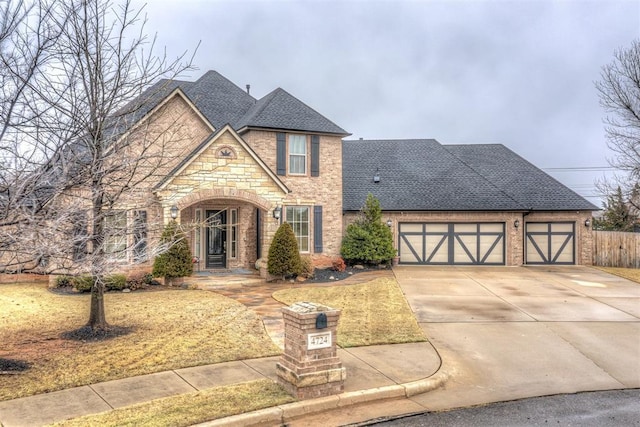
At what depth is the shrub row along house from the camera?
17.3 m

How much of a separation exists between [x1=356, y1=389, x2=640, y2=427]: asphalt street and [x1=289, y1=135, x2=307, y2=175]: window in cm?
1476

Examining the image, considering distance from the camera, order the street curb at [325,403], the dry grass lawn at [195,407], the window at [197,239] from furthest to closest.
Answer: the window at [197,239] < the street curb at [325,403] < the dry grass lawn at [195,407]

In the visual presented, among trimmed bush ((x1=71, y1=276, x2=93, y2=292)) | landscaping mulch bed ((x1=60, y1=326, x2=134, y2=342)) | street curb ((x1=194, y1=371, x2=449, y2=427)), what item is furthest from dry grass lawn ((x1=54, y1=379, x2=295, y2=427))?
trimmed bush ((x1=71, y1=276, x2=93, y2=292))

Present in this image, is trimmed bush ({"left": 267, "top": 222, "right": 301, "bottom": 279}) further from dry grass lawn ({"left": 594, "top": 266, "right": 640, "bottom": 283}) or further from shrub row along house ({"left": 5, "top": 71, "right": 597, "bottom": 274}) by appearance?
dry grass lawn ({"left": 594, "top": 266, "right": 640, "bottom": 283})

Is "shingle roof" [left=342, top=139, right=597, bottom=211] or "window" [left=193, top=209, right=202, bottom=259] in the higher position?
"shingle roof" [left=342, top=139, right=597, bottom=211]

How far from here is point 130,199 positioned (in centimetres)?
873

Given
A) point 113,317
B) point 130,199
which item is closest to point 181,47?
point 130,199

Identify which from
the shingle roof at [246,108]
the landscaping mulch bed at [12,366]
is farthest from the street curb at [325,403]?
the shingle roof at [246,108]

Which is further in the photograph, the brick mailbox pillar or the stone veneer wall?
the stone veneer wall

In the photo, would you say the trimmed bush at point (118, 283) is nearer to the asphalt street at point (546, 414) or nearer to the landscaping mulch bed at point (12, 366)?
the landscaping mulch bed at point (12, 366)

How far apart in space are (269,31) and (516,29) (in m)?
11.5

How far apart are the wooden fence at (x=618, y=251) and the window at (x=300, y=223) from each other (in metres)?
14.0

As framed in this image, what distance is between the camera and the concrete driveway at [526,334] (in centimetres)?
760

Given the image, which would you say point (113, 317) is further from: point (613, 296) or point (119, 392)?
point (613, 296)
